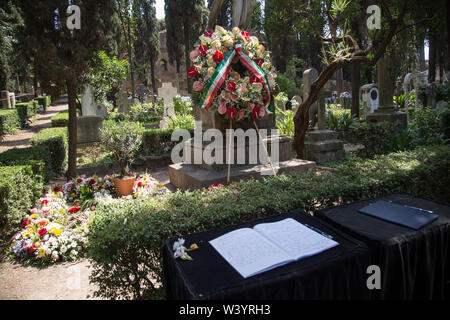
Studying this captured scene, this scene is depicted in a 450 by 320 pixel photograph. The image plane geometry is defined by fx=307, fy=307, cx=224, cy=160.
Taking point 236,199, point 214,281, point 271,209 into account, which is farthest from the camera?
point 236,199

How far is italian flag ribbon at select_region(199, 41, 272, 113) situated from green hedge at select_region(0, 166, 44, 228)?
2752mm

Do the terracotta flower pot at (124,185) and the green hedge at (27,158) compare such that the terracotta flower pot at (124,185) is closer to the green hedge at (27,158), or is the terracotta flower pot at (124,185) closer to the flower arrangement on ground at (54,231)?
the flower arrangement on ground at (54,231)

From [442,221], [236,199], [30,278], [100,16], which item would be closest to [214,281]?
[236,199]

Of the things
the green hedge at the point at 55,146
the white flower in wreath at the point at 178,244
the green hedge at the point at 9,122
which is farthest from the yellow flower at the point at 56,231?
the green hedge at the point at 9,122

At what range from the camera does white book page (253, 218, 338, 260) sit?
172cm

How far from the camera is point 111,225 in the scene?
7.41 ft

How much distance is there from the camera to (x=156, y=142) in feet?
29.7

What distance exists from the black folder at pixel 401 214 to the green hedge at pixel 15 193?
4119 mm

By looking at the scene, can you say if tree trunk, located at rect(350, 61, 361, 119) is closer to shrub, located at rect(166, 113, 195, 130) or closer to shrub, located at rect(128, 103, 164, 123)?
shrub, located at rect(166, 113, 195, 130)

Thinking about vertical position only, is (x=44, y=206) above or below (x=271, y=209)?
below

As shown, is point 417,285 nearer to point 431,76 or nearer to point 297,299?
point 297,299

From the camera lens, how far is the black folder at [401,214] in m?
1.97

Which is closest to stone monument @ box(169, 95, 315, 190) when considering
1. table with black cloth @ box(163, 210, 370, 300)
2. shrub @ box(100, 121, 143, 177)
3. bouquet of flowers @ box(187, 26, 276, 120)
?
bouquet of flowers @ box(187, 26, 276, 120)

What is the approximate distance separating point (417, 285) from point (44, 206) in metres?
4.62
